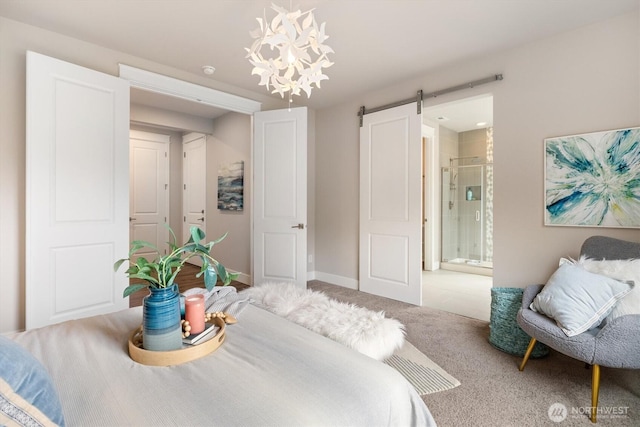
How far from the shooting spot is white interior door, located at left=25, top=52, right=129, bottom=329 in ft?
7.80

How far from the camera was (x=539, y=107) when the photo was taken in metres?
2.61

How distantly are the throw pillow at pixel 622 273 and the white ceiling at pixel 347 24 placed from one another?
180cm

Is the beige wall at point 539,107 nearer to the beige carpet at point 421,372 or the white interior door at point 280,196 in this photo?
the beige carpet at point 421,372

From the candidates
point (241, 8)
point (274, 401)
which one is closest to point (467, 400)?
point (274, 401)

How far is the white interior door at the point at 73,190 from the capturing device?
2377mm

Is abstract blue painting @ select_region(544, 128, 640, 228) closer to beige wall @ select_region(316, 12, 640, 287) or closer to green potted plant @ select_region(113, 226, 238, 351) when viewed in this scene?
beige wall @ select_region(316, 12, 640, 287)

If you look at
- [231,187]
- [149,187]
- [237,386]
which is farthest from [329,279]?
[149,187]

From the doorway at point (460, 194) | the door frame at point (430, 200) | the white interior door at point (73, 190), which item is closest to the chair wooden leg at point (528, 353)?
the doorway at point (460, 194)

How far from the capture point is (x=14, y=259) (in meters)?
2.46

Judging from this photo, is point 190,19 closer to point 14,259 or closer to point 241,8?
point 241,8

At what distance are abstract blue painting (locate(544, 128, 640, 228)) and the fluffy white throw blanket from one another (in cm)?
189

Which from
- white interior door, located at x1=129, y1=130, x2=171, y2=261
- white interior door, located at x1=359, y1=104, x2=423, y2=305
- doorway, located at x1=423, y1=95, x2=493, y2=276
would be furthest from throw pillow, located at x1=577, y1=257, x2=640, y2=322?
white interior door, located at x1=129, y1=130, x2=171, y2=261

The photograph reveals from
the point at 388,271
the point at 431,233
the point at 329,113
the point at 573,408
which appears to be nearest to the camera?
the point at 573,408

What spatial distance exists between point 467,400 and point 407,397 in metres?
1.08
